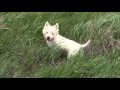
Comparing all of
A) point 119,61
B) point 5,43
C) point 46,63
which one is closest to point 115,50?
point 119,61

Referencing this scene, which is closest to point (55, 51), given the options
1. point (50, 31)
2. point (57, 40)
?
point (57, 40)

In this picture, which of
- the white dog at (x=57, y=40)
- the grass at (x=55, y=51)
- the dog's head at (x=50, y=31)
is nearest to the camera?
the grass at (x=55, y=51)

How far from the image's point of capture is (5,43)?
8.64 metres

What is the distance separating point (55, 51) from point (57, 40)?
13.0 inches

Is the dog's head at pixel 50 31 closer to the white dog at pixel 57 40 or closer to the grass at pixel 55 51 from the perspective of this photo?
the white dog at pixel 57 40

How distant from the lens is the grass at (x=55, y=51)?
756cm

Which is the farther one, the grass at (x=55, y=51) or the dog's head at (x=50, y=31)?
the dog's head at (x=50, y=31)

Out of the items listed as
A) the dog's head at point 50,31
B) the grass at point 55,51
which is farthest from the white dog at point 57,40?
the grass at point 55,51

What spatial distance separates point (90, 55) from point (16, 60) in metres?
1.20

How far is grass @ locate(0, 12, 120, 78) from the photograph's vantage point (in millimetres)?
7562

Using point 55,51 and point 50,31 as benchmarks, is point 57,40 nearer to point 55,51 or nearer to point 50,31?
point 50,31

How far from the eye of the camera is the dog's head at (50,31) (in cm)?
851

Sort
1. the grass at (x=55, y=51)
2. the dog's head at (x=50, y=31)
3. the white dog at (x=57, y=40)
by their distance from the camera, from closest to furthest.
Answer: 1. the grass at (x=55, y=51)
2. the white dog at (x=57, y=40)
3. the dog's head at (x=50, y=31)

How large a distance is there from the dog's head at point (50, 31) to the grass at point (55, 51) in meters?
0.17
